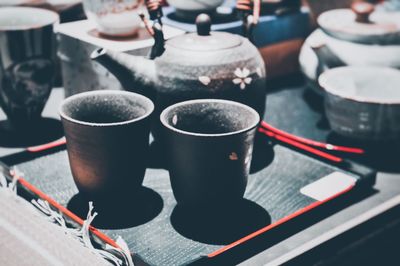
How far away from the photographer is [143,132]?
31.0 inches

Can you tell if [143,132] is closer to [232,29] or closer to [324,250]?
[324,250]

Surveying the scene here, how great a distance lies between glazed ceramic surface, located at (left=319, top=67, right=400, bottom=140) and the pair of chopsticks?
3 cm

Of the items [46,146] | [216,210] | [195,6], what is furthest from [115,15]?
[216,210]

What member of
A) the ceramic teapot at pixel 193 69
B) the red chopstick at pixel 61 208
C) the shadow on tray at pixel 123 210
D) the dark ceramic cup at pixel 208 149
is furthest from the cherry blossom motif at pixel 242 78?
the red chopstick at pixel 61 208

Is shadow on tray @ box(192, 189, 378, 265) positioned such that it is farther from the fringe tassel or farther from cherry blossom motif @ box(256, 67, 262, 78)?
cherry blossom motif @ box(256, 67, 262, 78)

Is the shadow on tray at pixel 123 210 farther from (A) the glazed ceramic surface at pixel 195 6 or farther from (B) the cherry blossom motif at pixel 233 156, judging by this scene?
(A) the glazed ceramic surface at pixel 195 6

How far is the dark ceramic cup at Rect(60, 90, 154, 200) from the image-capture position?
760 mm

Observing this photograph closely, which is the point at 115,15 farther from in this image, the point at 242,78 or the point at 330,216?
the point at 330,216

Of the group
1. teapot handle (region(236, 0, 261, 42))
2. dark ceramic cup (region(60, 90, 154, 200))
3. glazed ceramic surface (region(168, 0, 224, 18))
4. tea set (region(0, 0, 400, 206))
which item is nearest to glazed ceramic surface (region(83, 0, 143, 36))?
tea set (region(0, 0, 400, 206))

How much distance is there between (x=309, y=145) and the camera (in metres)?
1.06

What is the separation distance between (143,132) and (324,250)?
314mm

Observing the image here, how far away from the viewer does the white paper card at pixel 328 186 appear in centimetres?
90

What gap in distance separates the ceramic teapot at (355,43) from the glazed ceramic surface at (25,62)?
544mm

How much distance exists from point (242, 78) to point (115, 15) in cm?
36
